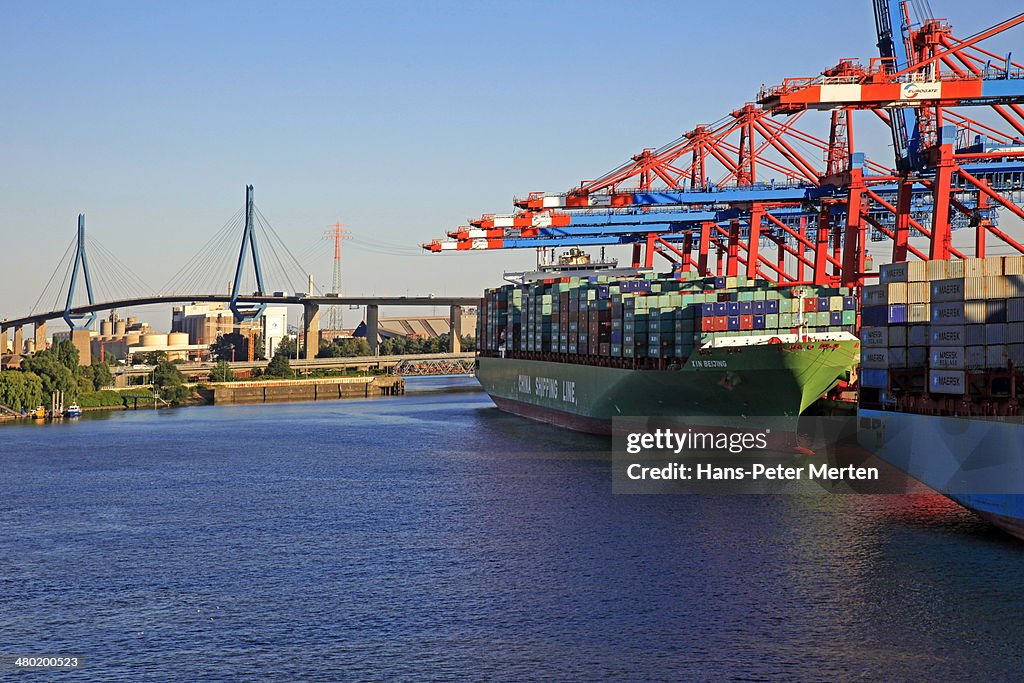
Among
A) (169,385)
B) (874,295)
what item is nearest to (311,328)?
(169,385)

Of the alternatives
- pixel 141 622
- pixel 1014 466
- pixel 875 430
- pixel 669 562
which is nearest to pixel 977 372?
pixel 1014 466

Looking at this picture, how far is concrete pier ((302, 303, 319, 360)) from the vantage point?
136 meters

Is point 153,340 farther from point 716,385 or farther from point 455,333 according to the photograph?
point 716,385

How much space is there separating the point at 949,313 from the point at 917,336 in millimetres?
1633

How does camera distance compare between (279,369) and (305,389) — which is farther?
(279,369)

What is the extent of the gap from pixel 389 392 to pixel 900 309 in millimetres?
73857

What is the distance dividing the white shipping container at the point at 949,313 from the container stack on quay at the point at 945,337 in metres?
0.03

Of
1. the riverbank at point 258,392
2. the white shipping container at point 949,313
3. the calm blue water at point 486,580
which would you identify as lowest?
the calm blue water at point 486,580

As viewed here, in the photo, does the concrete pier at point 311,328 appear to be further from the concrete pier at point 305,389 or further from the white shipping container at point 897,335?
the white shipping container at point 897,335

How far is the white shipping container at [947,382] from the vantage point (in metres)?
30.5

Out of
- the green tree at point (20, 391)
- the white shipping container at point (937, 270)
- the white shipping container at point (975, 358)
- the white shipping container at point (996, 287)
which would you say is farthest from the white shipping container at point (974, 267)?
the green tree at point (20, 391)

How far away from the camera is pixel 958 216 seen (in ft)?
185

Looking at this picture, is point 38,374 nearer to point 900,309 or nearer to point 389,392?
point 389,392

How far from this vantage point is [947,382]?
3108 centimetres
